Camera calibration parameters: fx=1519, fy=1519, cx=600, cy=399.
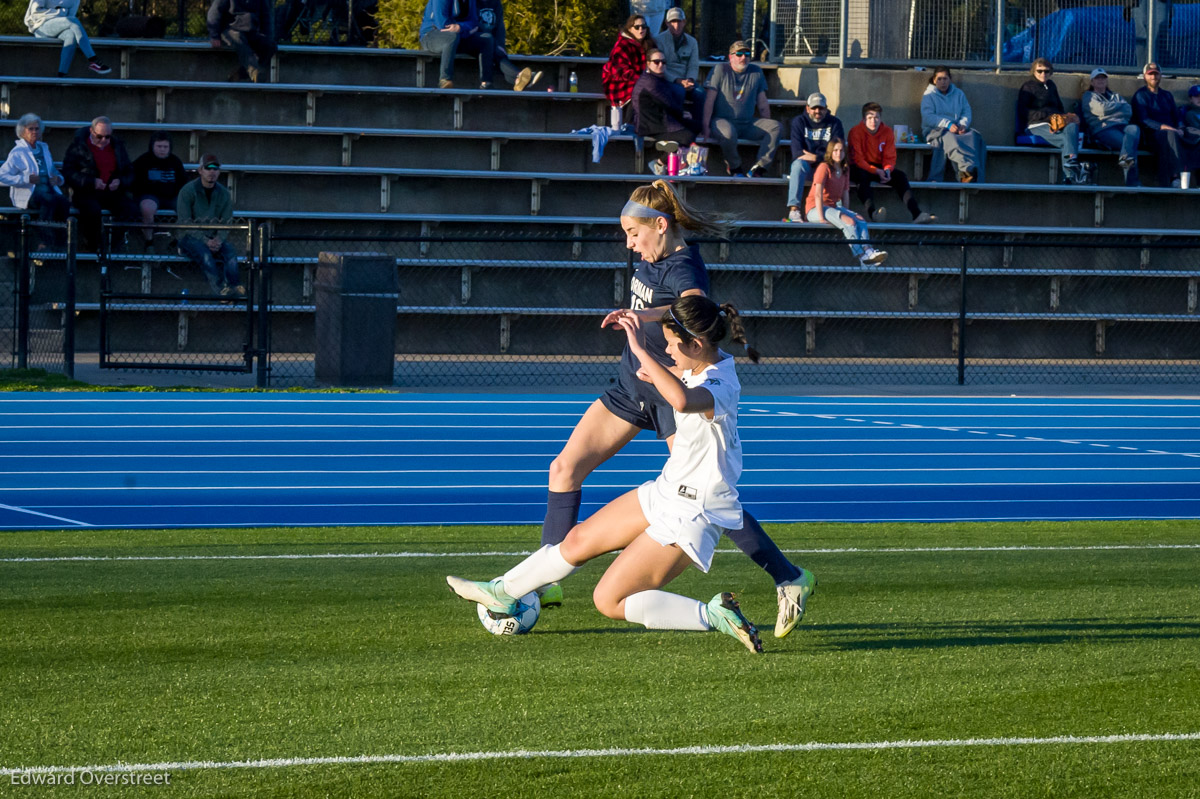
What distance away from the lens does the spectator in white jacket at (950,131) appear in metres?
21.0

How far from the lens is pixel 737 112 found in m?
20.5

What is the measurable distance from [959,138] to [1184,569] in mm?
13825

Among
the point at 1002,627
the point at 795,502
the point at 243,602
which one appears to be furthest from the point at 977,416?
the point at 243,602

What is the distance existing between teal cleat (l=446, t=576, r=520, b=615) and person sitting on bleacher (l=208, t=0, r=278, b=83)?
16589mm

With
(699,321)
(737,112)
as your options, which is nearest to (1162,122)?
(737,112)

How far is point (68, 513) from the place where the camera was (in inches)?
378

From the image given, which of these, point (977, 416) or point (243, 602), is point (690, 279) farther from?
point (977, 416)

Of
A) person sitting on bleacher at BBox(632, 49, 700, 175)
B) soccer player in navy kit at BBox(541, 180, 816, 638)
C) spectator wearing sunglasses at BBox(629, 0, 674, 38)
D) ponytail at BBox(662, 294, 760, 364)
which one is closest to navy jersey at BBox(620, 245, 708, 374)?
soccer player in navy kit at BBox(541, 180, 816, 638)

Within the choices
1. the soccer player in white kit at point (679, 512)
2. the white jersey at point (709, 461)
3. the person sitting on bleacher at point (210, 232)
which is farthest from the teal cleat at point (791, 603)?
the person sitting on bleacher at point (210, 232)

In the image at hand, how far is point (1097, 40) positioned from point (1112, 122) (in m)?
1.78

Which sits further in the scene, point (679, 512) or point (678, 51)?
point (678, 51)

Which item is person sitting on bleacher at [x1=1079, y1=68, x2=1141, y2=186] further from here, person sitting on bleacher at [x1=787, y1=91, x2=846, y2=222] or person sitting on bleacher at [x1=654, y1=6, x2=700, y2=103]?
person sitting on bleacher at [x1=654, y1=6, x2=700, y2=103]

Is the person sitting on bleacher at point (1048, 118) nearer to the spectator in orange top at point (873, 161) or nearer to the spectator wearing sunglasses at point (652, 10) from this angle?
the spectator in orange top at point (873, 161)

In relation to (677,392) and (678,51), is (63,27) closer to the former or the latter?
(678,51)
